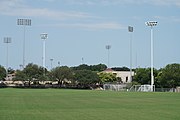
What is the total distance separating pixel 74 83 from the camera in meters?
161

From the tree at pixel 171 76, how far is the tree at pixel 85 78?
43954 millimetres

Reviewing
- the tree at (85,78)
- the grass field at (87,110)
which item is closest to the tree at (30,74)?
the tree at (85,78)

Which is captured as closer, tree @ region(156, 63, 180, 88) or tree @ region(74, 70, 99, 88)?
tree @ region(156, 63, 180, 88)

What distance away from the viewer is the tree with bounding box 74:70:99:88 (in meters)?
156

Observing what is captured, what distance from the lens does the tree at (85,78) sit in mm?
155500

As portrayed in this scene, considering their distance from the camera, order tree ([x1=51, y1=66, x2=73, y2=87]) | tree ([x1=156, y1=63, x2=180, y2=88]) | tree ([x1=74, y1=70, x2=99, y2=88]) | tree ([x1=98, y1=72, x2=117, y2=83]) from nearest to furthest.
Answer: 1. tree ([x1=156, y1=63, x2=180, y2=88])
2. tree ([x1=74, y1=70, x2=99, y2=88])
3. tree ([x1=51, y1=66, x2=73, y2=87])
4. tree ([x1=98, y1=72, x2=117, y2=83])

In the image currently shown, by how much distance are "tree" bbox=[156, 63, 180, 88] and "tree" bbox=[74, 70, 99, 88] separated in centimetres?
4395

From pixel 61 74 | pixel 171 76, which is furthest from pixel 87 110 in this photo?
pixel 61 74

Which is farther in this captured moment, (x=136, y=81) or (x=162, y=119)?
(x=136, y=81)

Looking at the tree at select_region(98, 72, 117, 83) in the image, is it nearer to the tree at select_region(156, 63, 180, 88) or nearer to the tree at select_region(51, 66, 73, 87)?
the tree at select_region(51, 66, 73, 87)

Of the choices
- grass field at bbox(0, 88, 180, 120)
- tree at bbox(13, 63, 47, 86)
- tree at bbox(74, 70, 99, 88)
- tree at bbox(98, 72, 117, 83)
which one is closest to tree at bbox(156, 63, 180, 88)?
tree at bbox(74, 70, 99, 88)

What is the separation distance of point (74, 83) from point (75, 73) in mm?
3781

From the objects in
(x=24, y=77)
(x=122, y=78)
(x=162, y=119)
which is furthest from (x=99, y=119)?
(x=122, y=78)

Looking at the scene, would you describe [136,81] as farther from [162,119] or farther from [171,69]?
[162,119]
